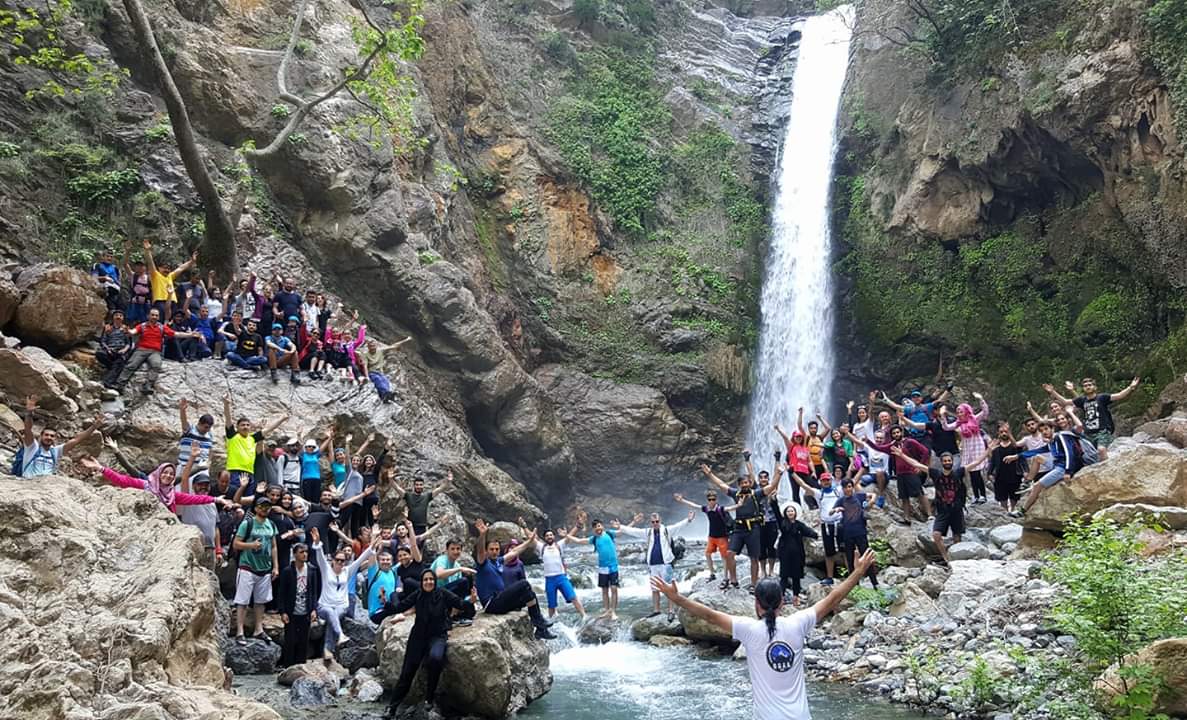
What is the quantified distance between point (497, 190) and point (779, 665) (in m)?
23.0

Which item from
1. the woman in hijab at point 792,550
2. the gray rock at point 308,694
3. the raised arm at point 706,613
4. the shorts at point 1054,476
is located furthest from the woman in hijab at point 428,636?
the shorts at point 1054,476

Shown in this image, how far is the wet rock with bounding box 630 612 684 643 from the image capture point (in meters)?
11.9

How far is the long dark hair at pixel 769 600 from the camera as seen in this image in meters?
5.04

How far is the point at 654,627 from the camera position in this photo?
1200 centimetres

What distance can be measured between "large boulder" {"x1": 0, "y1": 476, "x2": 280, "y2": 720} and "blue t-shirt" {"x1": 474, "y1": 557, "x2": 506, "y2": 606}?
14.6 ft

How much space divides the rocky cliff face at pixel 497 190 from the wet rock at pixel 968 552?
12018mm

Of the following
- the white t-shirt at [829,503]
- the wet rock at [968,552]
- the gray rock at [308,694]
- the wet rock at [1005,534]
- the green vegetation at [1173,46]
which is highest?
the green vegetation at [1173,46]

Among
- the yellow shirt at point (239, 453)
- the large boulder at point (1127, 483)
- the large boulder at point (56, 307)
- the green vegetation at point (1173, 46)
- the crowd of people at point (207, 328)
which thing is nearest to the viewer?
the large boulder at point (1127, 483)

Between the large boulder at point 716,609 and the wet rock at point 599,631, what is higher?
the large boulder at point 716,609

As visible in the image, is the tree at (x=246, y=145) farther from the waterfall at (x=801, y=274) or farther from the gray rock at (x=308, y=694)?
the waterfall at (x=801, y=274)

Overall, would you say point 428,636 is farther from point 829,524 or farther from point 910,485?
point 910,485

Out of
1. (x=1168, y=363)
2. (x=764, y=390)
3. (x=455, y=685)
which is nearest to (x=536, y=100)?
(x=764, y=390)

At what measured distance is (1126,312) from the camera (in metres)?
20.1

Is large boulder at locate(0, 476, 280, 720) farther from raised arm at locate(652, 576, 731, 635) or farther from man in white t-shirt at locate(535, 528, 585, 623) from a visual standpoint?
man in white t-shirt at locate(535, 528, 585, 623)
